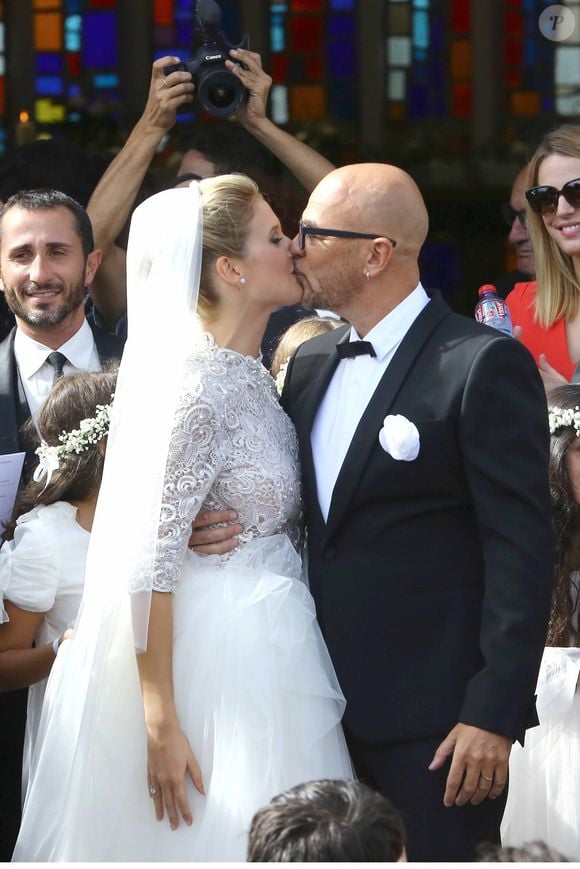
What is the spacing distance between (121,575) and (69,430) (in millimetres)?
771

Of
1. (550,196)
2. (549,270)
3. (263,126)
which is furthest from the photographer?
(263,126)

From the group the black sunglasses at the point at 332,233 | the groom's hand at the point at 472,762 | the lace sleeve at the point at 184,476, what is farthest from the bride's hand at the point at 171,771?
the black sunglasses at the point at 332,233

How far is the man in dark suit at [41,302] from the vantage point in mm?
4340

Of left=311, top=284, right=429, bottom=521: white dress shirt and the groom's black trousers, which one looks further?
left=311, top=284, right=429, bottom=521: white dress shirt

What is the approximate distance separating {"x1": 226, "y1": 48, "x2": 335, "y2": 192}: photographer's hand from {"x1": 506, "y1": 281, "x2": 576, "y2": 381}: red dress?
0.90 metres

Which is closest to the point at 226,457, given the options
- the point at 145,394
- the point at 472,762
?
the point at 145,394

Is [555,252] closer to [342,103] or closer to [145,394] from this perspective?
[145,394]

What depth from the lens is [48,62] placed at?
7250 millimetres

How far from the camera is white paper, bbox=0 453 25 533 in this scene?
371 cm

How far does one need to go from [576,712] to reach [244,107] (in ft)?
7.74

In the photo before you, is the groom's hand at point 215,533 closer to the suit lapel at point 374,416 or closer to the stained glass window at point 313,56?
the suit lapel at point 374,416

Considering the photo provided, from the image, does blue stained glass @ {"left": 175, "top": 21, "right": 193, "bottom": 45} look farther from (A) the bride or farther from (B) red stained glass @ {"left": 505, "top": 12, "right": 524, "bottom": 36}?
(A) the bride

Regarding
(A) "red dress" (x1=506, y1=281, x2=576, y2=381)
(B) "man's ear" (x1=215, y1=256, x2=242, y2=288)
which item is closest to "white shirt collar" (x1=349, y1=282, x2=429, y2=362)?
(B) "man's ear" (x1=215, y1=256, x2=242, y2=288)

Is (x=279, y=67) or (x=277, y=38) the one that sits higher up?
(x=277, y=38)
